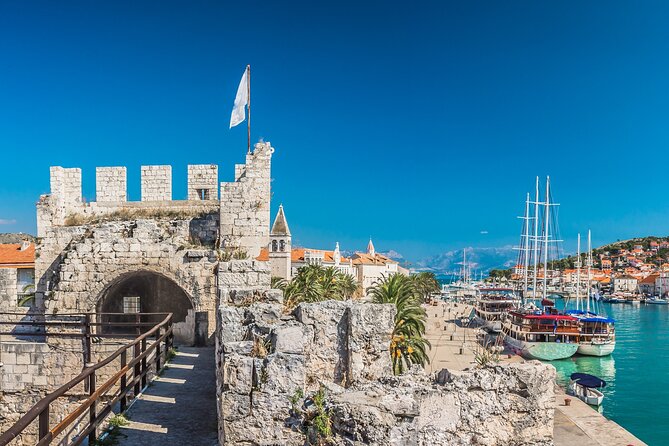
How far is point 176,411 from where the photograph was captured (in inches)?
312

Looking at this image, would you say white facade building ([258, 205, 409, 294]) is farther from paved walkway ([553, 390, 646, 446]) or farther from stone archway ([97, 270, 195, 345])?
paved walkway ([553, 390, 646, 446])

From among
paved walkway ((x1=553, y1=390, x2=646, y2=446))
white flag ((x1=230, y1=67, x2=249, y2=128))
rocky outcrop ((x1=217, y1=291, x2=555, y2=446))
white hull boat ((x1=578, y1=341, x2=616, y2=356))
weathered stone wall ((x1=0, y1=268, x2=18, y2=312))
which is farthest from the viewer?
white hull boat ((x1=578, y1=341, x2=616, y2=356))

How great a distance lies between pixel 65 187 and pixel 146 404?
12.1m

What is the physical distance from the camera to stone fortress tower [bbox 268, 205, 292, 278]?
4516cm

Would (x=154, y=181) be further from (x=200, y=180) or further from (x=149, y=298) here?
(x=149, y=298)

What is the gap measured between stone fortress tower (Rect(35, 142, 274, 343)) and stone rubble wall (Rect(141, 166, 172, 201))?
3cm

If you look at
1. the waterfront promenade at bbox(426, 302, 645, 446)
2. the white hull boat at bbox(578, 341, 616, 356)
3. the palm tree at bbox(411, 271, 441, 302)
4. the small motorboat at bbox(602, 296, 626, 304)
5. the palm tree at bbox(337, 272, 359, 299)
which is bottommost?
the small motorboat at bbox(602, 296, 626, 304)

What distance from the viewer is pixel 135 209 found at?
673 inches

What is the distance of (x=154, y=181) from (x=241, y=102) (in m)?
4.68

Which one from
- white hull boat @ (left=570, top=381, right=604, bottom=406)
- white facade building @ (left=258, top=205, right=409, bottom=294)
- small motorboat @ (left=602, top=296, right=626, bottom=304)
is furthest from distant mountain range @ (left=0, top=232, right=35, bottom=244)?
small motorboat @ (left=602, top=296, right=626, bottom=304)

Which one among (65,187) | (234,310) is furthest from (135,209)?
(234,310)

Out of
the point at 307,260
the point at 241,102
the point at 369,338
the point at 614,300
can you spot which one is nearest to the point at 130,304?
the point at 241,102

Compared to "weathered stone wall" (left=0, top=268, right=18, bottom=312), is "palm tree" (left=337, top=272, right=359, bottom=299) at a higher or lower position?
lower

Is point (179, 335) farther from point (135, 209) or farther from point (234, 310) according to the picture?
point (234, 310)
